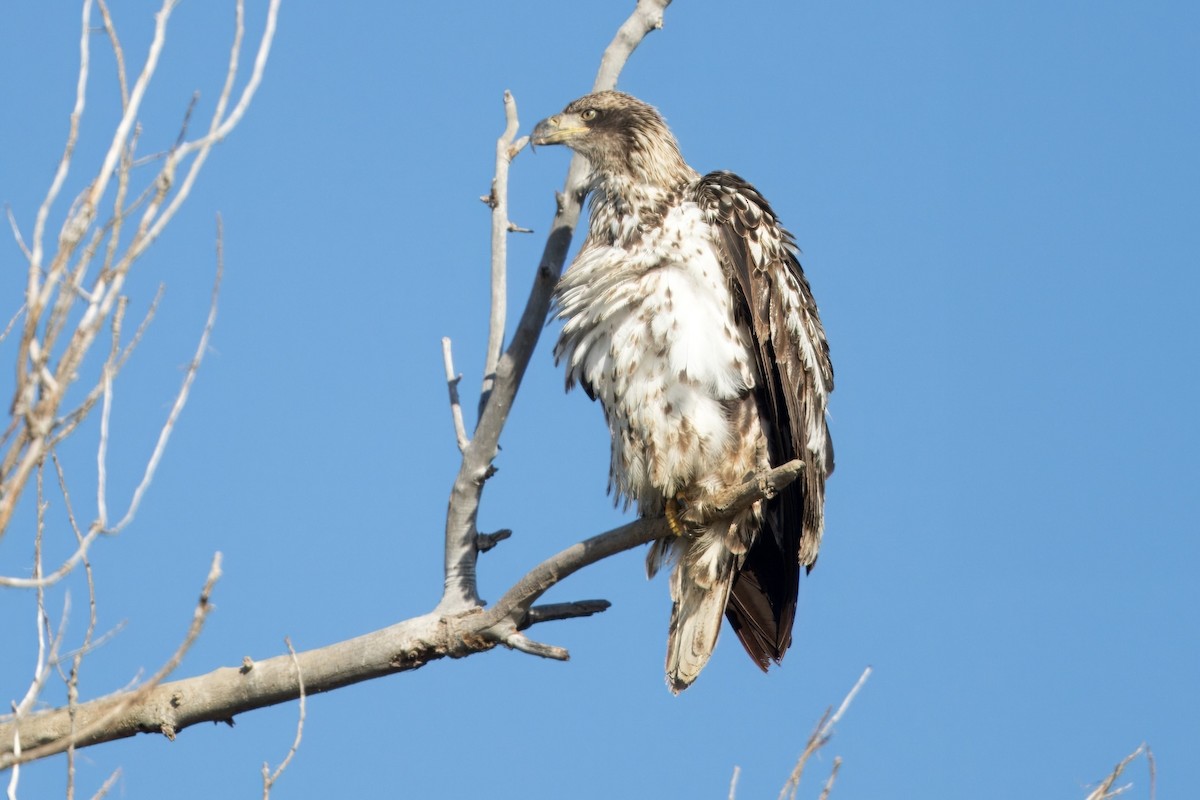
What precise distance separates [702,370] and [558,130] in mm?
1369

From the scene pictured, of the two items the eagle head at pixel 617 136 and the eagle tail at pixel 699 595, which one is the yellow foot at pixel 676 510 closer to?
the eagle tail at pixel 699 595

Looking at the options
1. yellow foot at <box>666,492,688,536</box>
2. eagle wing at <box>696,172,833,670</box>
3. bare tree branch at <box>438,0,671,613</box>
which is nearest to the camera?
bare tree branch at <box>438,0,671,613</box>

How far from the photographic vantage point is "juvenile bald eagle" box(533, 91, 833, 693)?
17.8 feet

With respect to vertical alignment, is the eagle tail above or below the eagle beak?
below

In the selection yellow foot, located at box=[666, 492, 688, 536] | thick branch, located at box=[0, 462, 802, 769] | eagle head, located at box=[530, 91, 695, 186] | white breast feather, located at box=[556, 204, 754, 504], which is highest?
eagle head, located at box=[530, 91, 695, 186]

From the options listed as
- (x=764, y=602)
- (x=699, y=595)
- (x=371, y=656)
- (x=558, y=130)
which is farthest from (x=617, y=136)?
(x=371, y=656)

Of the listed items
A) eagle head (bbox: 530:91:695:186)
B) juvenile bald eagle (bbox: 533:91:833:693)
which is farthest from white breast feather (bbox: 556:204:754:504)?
eagle head (bbox: 530:91:695:186)

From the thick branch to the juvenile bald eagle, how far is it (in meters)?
0.79

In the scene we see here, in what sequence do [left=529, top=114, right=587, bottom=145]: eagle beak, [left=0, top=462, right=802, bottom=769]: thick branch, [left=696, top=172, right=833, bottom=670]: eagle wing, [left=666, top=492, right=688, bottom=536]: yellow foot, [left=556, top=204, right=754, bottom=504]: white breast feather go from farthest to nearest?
[left=529, top=114, right=587, bottom=145]: eagle beak, [left=666, top=492, right=688, bottom=536]: yellow foot, [left=696, top=172, right=833, bottom=670]: eagle wing, [left=556, top=204, right=754, bottom=504]: white breast feather, [left=0, top=462, right=802, bottom=769]: thick branch

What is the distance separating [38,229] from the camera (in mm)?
2842

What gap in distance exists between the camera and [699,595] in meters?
5.75

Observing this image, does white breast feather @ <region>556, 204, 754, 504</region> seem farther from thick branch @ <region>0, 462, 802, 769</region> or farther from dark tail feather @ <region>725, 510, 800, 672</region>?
thick branch @ <region>0, 462, 802, 769</region>

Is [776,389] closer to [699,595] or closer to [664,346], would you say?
[664,346]

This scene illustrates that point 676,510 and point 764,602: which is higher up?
point 676,510
